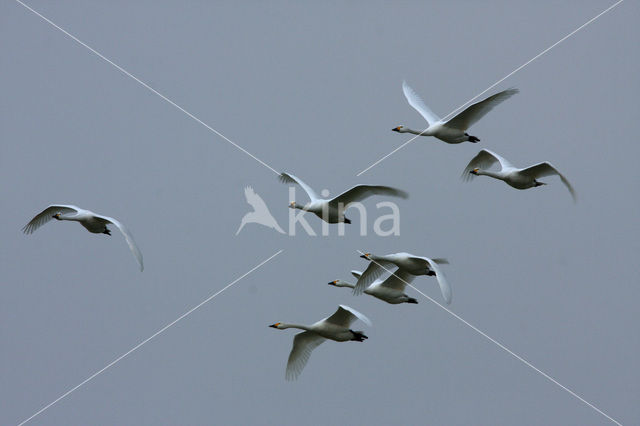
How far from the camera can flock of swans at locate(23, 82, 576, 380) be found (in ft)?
94.2

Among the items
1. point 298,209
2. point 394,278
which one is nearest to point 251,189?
point 298,209

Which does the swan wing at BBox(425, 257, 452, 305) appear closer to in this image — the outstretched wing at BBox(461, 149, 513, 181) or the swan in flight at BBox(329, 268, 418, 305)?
the swan in flight at BBox(329, 268, 418, 305)

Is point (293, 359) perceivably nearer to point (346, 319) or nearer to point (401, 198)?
point (346, 319)

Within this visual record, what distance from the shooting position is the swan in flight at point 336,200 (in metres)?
27.4

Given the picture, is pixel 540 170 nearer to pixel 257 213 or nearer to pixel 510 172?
pixel 510 172

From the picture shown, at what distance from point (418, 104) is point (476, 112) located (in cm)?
359

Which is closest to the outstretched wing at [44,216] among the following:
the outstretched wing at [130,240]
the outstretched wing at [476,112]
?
the outstretched wing at [130,240]

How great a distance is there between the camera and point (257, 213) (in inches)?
1373

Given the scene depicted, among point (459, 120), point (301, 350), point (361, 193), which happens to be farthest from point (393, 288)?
point (459, 120)

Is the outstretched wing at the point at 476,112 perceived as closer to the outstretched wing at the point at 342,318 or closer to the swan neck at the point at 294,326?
the outstretched wing at the point at 342,318

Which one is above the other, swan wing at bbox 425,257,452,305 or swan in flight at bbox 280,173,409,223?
swan in flight at bbox 280,173,409,223

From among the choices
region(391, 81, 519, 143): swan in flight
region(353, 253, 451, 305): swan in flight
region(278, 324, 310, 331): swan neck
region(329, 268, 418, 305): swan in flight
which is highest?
region(391, 81, 519, 143): swan in flight

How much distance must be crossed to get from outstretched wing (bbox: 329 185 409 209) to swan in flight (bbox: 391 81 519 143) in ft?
10.7

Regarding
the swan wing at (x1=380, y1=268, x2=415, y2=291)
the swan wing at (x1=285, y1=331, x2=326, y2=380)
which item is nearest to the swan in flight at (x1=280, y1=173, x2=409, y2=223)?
the swan wing at (x1=380, y1=268, x2=415, y2=291)
